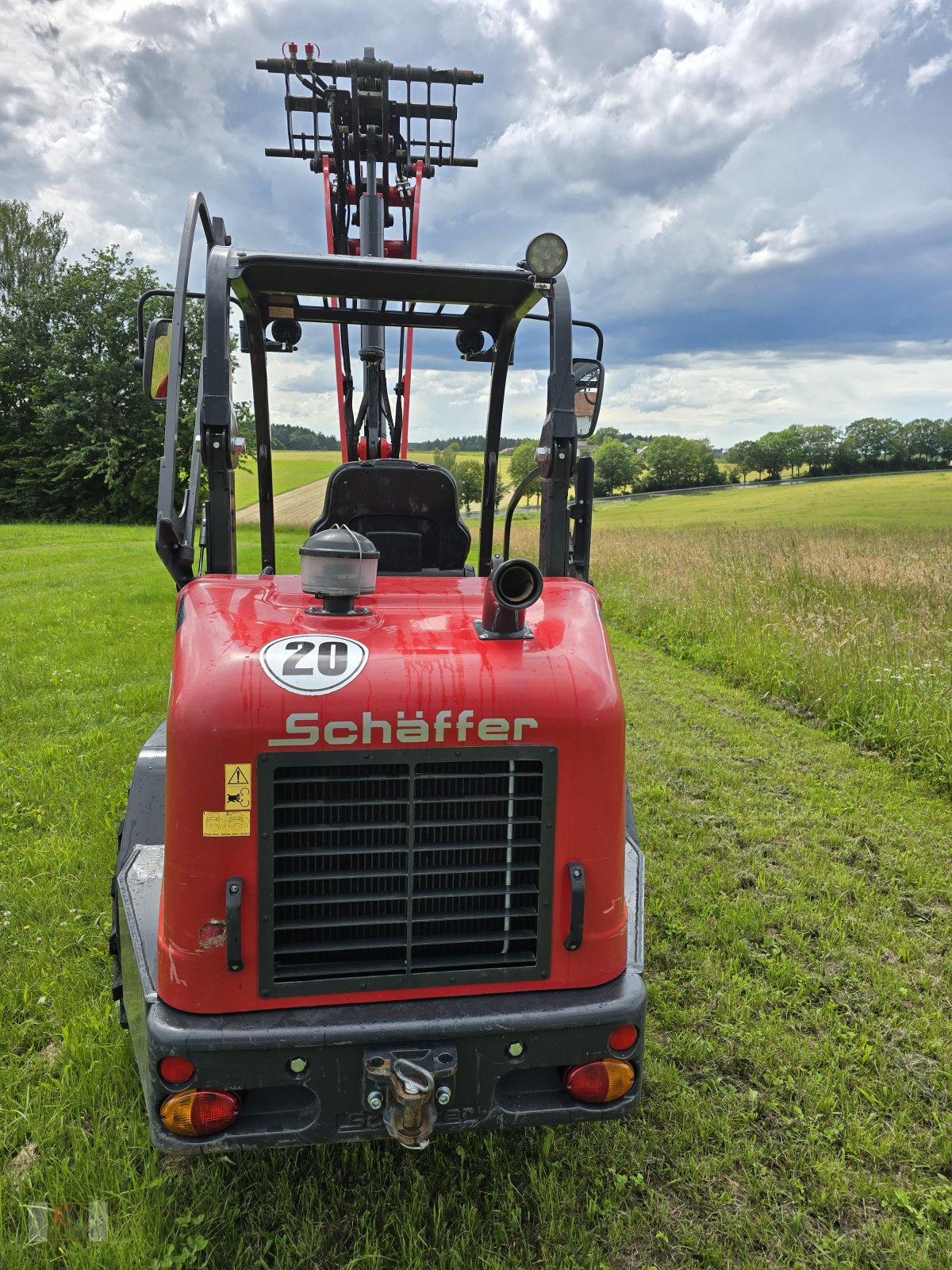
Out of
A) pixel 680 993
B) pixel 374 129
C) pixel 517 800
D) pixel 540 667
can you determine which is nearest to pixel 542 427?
pixel 540 667

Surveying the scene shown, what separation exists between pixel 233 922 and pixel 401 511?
74.2 inches

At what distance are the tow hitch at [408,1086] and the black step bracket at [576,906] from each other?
0.41 m

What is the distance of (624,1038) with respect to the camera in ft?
6.93

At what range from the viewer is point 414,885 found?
2092 millimetres

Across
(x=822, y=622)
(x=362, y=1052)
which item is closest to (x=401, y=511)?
(x=362, y=1052)

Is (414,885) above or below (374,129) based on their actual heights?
below

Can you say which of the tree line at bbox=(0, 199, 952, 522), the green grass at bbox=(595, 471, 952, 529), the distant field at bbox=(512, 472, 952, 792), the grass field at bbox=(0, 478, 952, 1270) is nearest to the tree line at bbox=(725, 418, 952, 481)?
the green grass at bbox=(595, 471, 952, 529)

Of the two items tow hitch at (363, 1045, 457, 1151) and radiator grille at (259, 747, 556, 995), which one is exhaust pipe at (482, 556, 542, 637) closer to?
radiator grille at (259, 747, 556, 995)

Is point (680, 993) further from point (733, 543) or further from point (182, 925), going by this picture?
point (733, 543)

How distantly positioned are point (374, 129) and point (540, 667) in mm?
5077

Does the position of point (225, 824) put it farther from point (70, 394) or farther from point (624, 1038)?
point (70, 394)

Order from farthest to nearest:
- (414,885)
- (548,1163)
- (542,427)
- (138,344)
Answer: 1. (138,344)
2. (542,427)
3. (548,1163)
4. (414,885)

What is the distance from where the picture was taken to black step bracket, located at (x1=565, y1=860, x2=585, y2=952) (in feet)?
6.77

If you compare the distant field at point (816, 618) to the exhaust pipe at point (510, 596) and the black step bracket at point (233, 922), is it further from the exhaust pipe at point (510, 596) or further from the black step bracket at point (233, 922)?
the black step bracket at point (233, 922)
